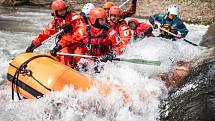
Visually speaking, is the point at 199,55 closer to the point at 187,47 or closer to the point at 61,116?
the point at 187,47

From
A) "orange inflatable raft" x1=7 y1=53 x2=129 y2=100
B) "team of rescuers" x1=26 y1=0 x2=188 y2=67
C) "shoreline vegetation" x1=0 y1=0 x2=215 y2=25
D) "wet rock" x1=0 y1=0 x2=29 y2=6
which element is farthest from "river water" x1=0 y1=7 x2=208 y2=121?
"wet rock" x1=0 y1=0 x2=29 y2=6

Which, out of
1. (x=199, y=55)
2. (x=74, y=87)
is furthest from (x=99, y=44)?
(x=199, y=55)

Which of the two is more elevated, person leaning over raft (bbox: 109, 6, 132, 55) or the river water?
person leaning over raft (bbox: 109, 6, 132, 55)

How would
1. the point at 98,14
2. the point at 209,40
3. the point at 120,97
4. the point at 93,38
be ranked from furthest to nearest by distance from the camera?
the point at 209,40, the point at 93,38, the point at 98,14, the point at 120,97

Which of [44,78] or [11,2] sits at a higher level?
[11,2]

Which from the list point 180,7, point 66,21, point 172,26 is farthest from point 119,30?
point 180,7

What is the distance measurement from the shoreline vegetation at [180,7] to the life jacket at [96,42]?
10083 mm

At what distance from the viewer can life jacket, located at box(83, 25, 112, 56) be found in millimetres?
7117

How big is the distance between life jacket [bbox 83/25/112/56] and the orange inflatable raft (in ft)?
3.10

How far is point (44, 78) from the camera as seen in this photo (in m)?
5.89

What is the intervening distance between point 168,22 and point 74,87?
15.9 ft

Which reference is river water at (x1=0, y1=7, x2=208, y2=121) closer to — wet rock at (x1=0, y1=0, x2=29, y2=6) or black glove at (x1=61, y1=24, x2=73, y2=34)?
black glove at (x1=61, y1=24, x2=73, y2=34)

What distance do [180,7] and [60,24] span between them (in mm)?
12180

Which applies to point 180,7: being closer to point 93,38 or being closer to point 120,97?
point 93,38
